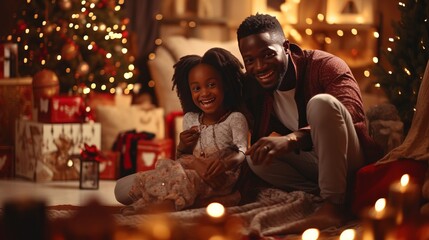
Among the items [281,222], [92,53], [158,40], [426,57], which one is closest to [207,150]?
[281,222]

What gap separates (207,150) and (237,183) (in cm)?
18

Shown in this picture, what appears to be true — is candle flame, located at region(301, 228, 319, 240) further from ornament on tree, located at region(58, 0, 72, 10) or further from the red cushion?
ornament on tree, located at region(58, 0, 72, 10)

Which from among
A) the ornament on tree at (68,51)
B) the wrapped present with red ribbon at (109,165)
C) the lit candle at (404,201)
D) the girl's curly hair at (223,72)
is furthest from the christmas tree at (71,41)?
the lit candle at (404,201)

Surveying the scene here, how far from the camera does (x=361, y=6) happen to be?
606 centimetres

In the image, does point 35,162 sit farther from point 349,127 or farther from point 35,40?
point 349,127

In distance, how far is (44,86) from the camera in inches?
177

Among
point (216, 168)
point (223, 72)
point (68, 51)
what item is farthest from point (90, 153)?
point (216, 168)

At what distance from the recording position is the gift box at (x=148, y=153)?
4.55 metres

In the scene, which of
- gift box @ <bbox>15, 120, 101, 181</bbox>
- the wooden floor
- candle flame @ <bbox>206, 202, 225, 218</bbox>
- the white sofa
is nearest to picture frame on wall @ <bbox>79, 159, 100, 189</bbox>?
the wooden floor

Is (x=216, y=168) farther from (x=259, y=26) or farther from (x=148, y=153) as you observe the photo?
(x=148, y=153)

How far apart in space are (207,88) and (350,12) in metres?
3.25

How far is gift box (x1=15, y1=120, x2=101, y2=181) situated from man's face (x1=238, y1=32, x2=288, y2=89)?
65.6 inches

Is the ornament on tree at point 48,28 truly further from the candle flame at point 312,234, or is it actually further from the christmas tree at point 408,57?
the candle flame at point 312,234

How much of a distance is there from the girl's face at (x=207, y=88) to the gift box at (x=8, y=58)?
211 centimetres
